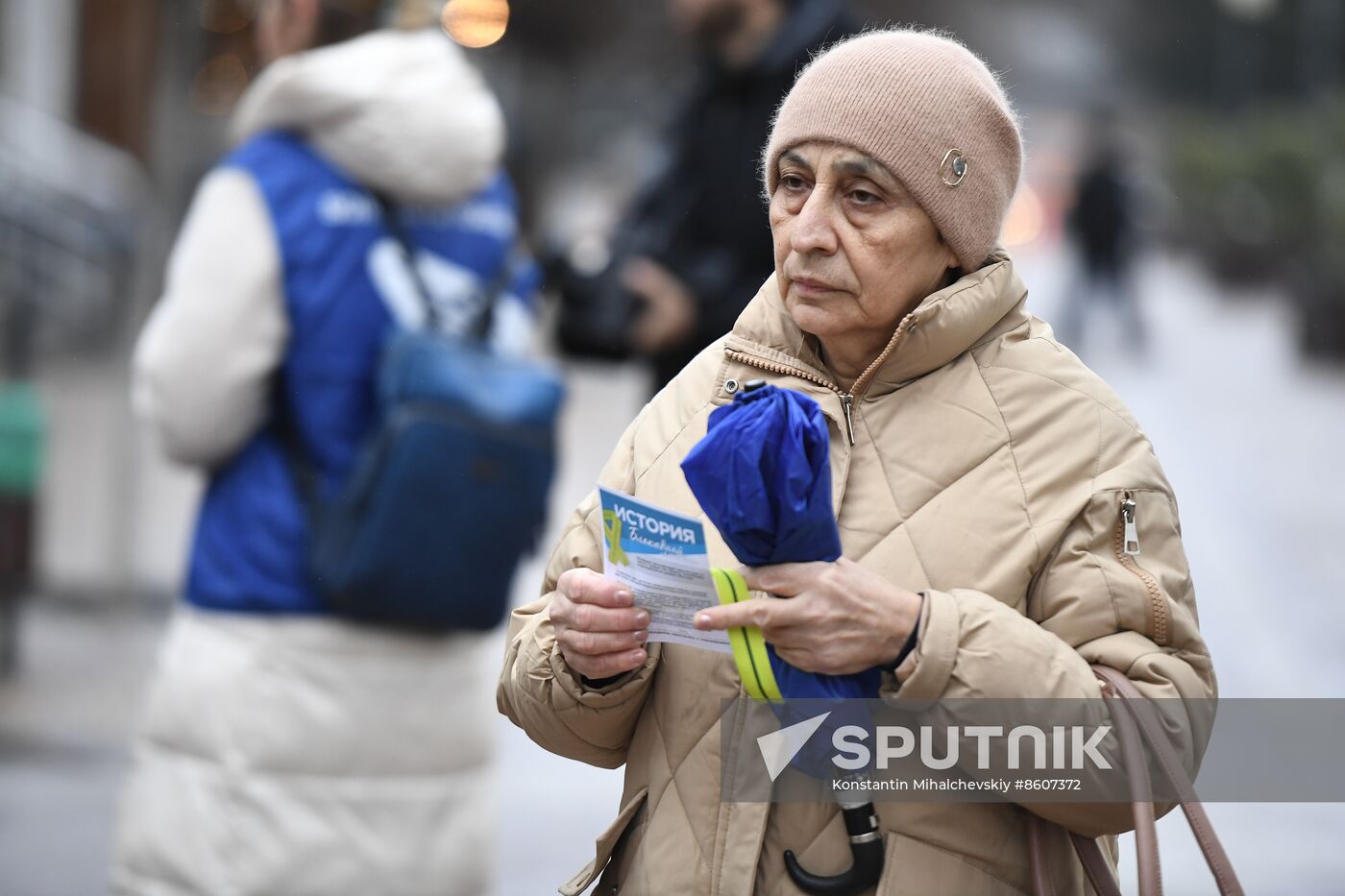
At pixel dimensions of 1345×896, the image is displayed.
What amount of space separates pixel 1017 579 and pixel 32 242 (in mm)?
17893

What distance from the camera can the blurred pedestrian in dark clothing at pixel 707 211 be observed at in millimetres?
4090

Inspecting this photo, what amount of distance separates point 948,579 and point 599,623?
17.4 inches

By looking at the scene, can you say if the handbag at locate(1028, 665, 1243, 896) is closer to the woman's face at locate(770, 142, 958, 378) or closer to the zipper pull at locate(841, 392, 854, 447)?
the zipper pull at locate(841, 392, 854, 447)

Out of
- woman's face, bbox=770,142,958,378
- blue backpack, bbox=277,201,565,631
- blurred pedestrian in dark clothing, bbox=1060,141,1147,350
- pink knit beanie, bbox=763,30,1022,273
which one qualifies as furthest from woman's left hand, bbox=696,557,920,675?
blurred pedestrian in dark clothing, bbox=1060,141,1147,350

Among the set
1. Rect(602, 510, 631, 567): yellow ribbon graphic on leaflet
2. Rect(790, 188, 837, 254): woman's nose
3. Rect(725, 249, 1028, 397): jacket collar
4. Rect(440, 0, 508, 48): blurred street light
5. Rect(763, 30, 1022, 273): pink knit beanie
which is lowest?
Rect(602, 510, 631, 567): yellow ribbon graphic on leaflet

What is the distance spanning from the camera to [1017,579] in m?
2.18

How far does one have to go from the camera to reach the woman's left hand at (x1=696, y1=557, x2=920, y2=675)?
2033 millimetres

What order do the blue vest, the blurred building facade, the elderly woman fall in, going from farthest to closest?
the blurred building facade, the blue vest, the elderly woman

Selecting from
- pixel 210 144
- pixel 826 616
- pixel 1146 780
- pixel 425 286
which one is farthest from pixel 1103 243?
pixel 826 616

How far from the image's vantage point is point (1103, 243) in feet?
65.2

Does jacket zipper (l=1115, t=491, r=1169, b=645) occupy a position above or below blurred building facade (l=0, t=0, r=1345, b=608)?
below

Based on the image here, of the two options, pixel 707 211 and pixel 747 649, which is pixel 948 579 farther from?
pixel 707 211

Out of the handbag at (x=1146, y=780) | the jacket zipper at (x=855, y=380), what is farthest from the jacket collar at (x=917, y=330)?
the handbag at (x=1146, y=780)

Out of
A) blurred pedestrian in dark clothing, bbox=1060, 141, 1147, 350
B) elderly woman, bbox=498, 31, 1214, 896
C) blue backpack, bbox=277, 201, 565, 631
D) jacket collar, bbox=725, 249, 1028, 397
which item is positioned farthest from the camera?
blurred pedestrian in dark clothing, bbox=1060, 141, 1147, 350
